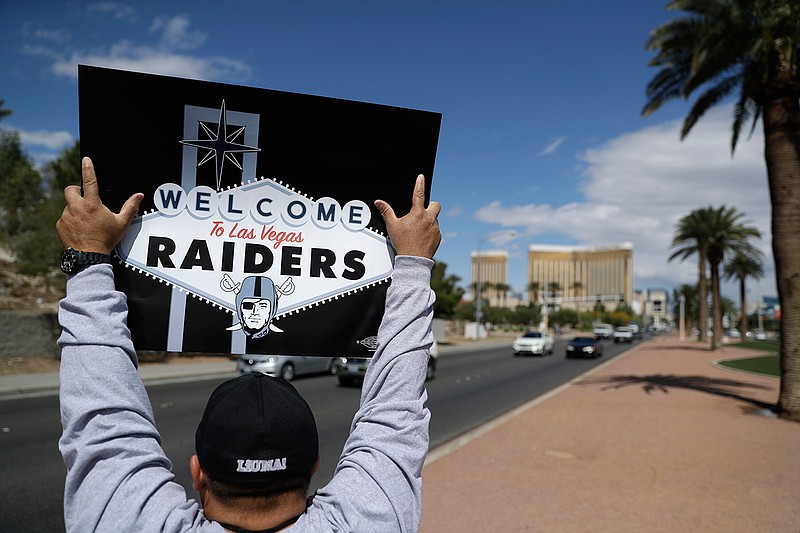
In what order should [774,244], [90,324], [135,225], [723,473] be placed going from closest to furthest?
[90,324], [135,225], [723,473], [774,244]

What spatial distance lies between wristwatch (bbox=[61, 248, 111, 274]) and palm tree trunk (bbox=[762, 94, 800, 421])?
13.6 metres

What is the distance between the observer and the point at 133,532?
1237 mm

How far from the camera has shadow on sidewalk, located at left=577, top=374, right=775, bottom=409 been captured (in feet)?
53.5

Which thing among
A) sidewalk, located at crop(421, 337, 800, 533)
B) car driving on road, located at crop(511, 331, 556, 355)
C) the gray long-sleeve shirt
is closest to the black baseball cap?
the gray long-sleeve shirt

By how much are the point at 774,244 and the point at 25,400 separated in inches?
657

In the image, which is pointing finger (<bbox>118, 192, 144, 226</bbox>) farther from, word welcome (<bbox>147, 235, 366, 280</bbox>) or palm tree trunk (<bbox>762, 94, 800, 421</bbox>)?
palm tree trunk (<bbox>762, 94, 800, 421</bbox>)

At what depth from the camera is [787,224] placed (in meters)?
12.0

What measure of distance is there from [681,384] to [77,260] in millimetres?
19758

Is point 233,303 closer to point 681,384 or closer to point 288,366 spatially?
point 288,366

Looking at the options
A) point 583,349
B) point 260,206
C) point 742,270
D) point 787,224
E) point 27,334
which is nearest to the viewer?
point 260,206

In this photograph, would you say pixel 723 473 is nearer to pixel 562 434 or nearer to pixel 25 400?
pixel 562 434

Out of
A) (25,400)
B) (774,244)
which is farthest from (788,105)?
(25,400)

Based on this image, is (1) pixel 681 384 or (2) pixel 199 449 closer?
(2) pixel 199 449

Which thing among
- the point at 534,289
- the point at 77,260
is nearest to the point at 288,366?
the point at 77,260
